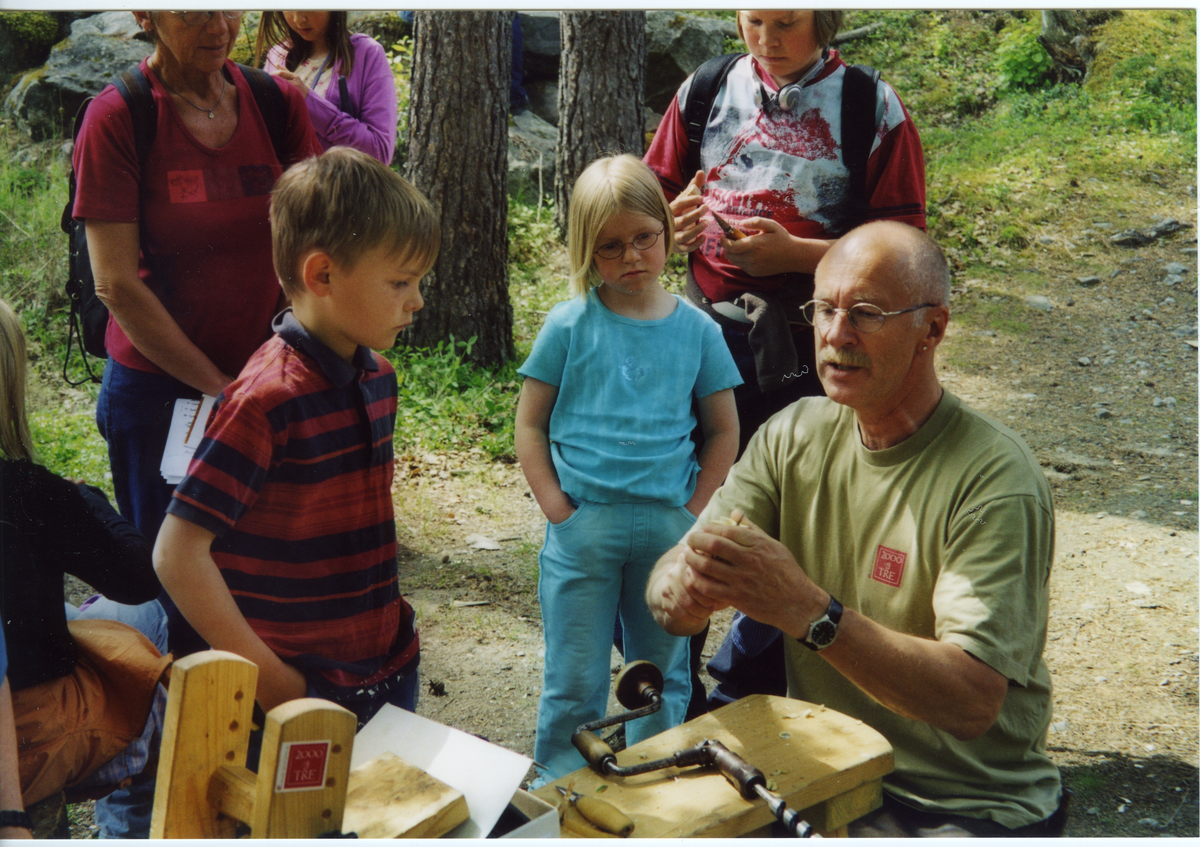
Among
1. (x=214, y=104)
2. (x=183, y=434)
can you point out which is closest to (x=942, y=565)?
(x=183, y=434)

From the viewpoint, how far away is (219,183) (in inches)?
79.4

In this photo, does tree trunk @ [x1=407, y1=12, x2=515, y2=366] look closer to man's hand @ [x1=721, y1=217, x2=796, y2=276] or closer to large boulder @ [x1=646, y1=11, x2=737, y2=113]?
large boulder @ [x1=646, y1=11, x2=737, y2=113]

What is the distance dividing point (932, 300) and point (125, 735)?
1.64 metres

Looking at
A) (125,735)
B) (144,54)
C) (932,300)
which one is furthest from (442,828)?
(144,54)

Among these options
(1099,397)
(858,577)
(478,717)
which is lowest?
(478,717)

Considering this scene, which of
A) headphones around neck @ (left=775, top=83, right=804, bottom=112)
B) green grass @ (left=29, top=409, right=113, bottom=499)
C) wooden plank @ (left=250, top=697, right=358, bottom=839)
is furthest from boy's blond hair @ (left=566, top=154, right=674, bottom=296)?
green grass @ (left=29, top=409, right=113, bottom=499)

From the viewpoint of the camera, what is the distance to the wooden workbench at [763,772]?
131 centimetres

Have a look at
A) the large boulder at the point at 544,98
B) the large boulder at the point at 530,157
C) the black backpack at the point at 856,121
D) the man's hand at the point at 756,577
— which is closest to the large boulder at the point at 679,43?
the large boulder at the point at 530,157

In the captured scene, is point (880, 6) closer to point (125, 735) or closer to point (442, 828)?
point (442, 828)

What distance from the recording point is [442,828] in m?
1.23

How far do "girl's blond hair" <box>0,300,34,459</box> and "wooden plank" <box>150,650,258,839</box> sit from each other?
2.92 ft

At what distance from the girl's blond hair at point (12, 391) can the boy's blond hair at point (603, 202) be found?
1.16m

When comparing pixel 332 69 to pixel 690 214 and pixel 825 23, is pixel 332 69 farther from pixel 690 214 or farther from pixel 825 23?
pixel 825 23

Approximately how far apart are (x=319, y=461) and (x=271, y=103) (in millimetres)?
931
